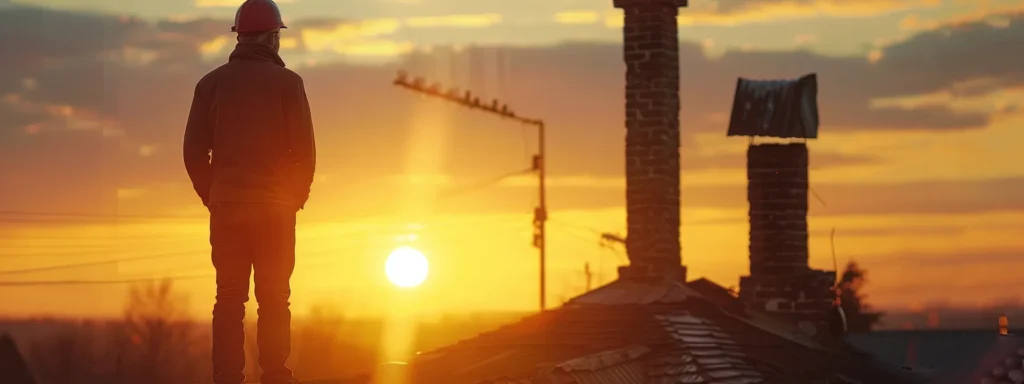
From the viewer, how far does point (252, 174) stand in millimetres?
10727

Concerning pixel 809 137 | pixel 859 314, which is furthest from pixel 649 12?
pixel 859 314

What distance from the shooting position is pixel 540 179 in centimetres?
4503

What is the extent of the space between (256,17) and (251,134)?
2.47 feet

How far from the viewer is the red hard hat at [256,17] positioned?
10.9 metres

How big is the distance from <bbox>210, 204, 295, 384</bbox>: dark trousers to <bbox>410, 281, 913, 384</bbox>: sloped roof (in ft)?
17.5

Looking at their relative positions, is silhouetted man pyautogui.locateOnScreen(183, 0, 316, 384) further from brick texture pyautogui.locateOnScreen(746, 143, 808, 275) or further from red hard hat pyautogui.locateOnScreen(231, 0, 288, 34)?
brick texture pyautogui.locateOnScreen(746, 143, 808, 275)

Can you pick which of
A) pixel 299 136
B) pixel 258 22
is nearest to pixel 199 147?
pixel 299 136

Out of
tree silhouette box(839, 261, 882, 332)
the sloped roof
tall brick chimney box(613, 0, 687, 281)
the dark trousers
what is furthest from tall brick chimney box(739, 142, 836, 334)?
tree silhouette box(839, 261, 882, 332)

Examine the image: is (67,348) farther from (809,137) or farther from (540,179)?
(809,137)

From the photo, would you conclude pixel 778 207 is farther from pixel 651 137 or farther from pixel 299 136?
pixel 299 136

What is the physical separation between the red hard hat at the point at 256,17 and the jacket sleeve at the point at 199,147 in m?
0.51

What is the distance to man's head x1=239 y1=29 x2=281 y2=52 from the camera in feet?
35.9

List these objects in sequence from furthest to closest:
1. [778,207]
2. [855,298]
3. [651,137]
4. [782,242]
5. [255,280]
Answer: [855,298] < [778,207] < [782,242] < [651,137] < [255,280]

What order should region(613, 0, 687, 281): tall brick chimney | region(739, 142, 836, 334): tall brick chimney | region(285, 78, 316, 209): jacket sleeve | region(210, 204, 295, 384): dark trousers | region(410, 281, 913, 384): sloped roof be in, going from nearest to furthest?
region(210, 204, 295, 384): dark trousers → region(285, 78, 316, 209): jacket sleeve → region(410, 281, 913, 384): sloped roof → region(613, 0, 687, 281): tall brick chimney → region(739, 142, 836, 334): tall brick chimney
